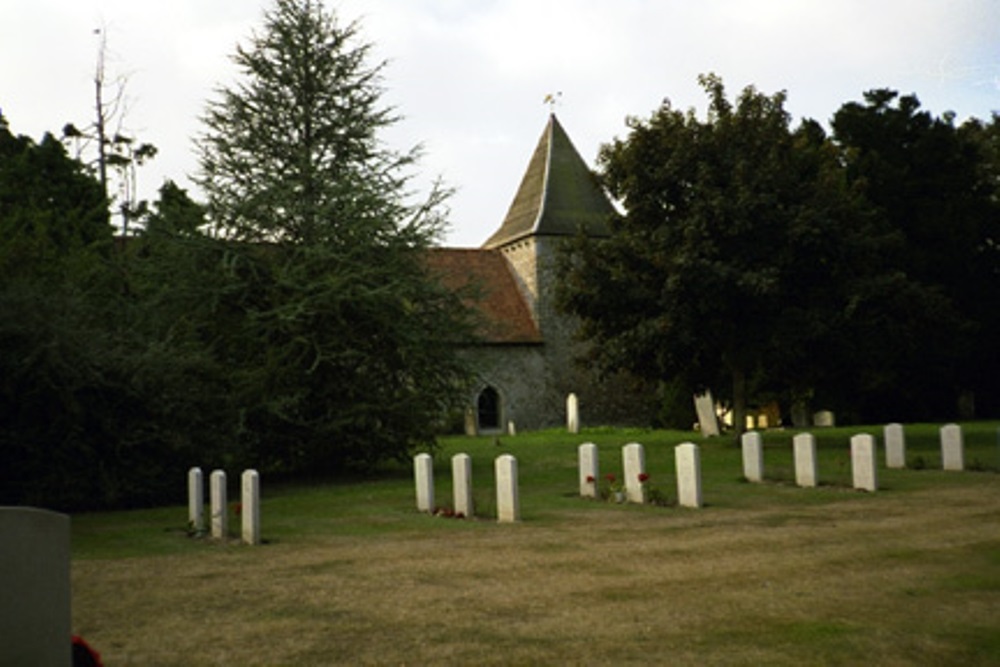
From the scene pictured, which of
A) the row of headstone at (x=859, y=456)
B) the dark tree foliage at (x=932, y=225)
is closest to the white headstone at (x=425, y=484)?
the row of headstone at (x=859, y=456)

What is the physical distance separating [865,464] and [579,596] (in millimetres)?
8447

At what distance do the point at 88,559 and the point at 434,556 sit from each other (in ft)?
12.7

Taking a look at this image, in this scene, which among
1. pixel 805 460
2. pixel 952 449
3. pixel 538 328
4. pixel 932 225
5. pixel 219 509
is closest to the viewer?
pixel 219 509

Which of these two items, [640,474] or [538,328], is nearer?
[640,474]

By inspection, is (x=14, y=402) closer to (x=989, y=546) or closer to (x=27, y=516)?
(x=27, y=516)

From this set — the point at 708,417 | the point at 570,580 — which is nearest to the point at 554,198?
the point at 708,417

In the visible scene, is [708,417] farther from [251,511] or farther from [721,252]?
[251,511]

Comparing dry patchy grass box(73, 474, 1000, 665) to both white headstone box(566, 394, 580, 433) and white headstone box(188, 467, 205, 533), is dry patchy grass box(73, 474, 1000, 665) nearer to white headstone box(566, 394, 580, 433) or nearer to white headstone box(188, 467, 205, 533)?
white headstone box(188, 467, 205, 533)

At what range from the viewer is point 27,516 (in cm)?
434

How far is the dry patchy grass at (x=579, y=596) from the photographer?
19.7ft

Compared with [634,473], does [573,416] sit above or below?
above

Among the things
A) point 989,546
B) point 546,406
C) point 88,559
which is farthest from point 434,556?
point 546,406

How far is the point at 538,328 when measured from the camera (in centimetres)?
3928

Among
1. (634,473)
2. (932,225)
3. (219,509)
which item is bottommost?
(219,509)
